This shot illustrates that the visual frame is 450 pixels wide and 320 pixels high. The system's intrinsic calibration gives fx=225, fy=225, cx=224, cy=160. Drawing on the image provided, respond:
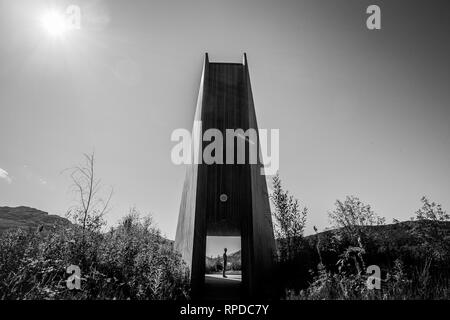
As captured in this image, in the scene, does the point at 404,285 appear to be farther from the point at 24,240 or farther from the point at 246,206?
the point at 24,240

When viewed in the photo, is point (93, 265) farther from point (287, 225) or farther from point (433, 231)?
A: point (433, 231)

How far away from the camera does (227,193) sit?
28.8 feet

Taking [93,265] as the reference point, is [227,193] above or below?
above

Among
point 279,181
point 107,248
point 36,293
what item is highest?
point 279,181

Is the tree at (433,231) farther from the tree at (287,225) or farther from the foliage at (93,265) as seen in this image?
the foliage at (93,265)

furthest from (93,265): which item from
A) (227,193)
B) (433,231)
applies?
(433,231)

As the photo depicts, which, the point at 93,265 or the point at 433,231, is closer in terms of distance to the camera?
the point at 93,265

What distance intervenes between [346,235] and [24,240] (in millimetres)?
11089

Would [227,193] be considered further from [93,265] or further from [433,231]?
[433,231]

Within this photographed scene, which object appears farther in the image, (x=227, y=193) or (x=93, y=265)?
(x=227, y=193)

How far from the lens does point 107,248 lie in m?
5.84

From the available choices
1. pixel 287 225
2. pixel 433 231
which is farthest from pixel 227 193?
pixel 433 231

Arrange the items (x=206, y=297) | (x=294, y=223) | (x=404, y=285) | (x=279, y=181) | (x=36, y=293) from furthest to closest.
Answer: (x=279, y=181) → (x=294, y=223) → (x=206, y=297) → (x=404, y=285) → (x=36, y=293)
